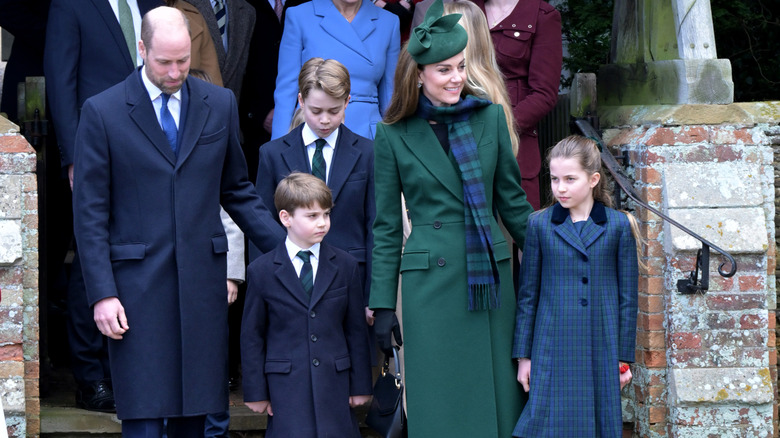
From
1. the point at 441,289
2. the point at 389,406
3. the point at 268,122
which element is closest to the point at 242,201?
the point at 441,289

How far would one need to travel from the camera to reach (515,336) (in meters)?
4.00

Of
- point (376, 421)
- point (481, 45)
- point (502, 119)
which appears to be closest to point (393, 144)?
point (502, 119)

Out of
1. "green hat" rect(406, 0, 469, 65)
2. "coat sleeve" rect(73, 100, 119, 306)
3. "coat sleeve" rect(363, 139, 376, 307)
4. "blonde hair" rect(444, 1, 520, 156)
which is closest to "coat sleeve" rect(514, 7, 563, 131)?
"blonde hair" rect(444, 1, 520, 156)

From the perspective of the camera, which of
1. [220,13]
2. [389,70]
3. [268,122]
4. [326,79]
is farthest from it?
[220,13]

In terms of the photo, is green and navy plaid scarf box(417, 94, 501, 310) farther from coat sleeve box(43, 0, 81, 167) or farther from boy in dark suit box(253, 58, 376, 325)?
coat sleeve box(43, 0, 81, 167)

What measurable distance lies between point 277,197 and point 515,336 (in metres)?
1.02

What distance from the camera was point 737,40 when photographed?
7352mm

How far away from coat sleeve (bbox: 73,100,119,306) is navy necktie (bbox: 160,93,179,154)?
0.21m

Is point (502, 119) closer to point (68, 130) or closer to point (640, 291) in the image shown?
point (640, 291)

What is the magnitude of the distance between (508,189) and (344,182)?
2.88ft

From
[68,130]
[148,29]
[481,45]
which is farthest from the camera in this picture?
[68,130]

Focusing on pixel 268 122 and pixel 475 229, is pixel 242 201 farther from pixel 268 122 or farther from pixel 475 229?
pixel 268 122

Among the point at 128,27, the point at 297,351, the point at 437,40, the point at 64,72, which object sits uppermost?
the point at 128,27

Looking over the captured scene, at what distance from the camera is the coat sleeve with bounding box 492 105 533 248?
13.3 ft
